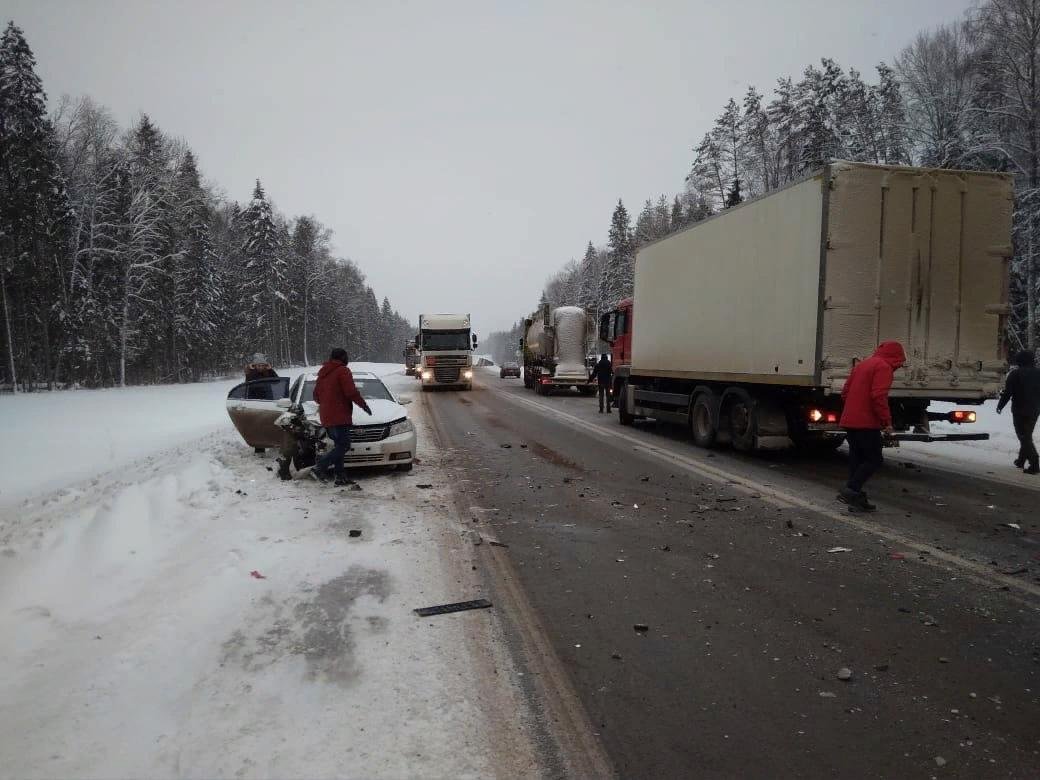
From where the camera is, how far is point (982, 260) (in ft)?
27.3

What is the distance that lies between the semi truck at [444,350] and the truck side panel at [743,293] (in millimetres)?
16567

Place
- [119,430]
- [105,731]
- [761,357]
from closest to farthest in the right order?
[105,731], [761,357], [119,430]

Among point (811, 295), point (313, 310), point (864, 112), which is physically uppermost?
point (864, 112)

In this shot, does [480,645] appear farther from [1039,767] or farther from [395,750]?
[1039,767]

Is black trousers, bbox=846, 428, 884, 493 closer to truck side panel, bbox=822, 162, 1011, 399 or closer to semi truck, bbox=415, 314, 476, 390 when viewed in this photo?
truck side panel, bbox=822, 162, 1011, 399

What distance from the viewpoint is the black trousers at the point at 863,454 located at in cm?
663

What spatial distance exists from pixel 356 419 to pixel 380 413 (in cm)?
49

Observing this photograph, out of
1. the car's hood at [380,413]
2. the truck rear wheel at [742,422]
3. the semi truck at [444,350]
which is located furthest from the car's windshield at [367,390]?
the semi truck at [444,350]

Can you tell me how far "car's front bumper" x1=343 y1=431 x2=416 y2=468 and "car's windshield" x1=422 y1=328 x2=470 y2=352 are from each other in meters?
20.4

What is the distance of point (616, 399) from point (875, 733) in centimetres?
1355

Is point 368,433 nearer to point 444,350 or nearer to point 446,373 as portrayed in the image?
point 446,373

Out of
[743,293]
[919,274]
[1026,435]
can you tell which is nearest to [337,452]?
[743,293]

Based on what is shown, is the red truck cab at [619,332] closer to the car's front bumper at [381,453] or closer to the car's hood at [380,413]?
the car's hood at [380,413]

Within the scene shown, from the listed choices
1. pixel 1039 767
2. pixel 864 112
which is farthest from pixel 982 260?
pixel 864 112
